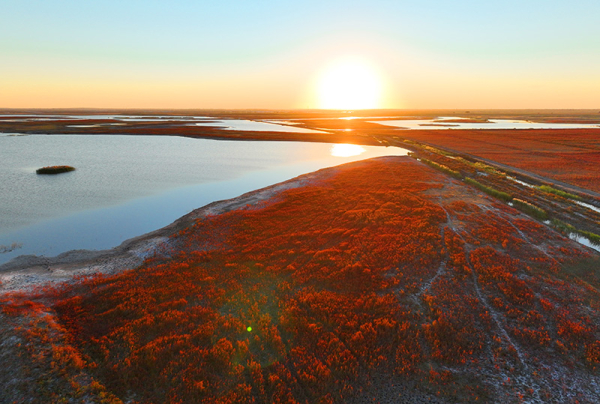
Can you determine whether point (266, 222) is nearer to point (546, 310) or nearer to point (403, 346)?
point (403, 346)

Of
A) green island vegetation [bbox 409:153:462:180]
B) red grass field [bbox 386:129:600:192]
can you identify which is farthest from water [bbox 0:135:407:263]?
red grass field [bbox 386:129:600:192]

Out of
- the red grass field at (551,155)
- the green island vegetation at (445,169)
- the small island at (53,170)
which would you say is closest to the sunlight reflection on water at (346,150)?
the green island vegetation at (445,169)

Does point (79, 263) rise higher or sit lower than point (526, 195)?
lower

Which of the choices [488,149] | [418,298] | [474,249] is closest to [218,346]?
[418,298]

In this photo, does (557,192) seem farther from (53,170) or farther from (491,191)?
(53,170)

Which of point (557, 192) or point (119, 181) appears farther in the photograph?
point (119, 181)

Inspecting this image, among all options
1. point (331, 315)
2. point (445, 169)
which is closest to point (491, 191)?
point (445, 169)

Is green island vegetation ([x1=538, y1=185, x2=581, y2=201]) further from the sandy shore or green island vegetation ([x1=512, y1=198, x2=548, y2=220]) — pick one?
the sandy shore
